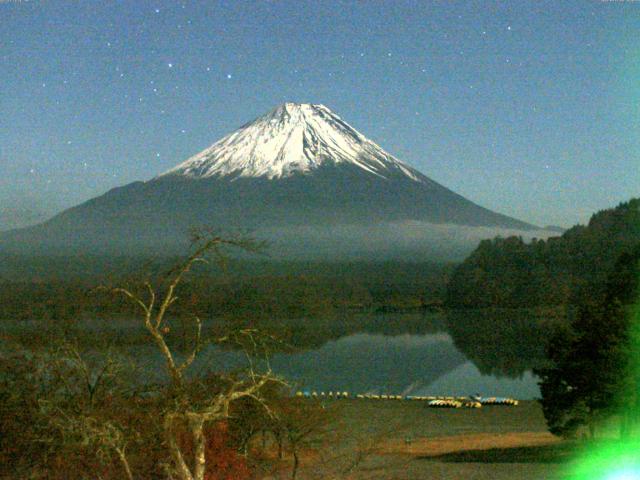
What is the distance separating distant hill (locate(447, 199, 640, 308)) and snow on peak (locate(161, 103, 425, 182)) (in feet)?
110

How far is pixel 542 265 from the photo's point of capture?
353 ft

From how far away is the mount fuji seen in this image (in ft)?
434

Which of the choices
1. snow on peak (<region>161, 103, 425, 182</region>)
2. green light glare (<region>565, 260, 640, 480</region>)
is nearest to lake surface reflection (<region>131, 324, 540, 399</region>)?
green light glare (<region>565, 260, 640, 480</region>)

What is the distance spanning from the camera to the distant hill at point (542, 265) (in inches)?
4102

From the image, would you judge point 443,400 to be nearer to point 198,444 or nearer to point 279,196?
point 198,444

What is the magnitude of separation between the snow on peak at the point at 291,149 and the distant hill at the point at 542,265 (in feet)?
110

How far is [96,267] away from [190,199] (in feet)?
95.3

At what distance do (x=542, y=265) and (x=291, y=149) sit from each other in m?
53.5

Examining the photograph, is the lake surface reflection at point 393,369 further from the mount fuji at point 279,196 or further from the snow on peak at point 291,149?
the snow on peak at point 291,149

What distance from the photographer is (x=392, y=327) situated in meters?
98.5

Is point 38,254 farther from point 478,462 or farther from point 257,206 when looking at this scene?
point 478,462

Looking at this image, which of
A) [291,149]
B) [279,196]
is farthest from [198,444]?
[291,149]

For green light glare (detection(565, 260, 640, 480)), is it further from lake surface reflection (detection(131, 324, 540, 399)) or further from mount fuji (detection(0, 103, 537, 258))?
mount fuji (detection(0, 103, 537, 258))

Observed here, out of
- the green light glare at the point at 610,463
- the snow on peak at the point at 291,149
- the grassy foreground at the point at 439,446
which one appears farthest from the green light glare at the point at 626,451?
the snow on peak at the point at 291,149
